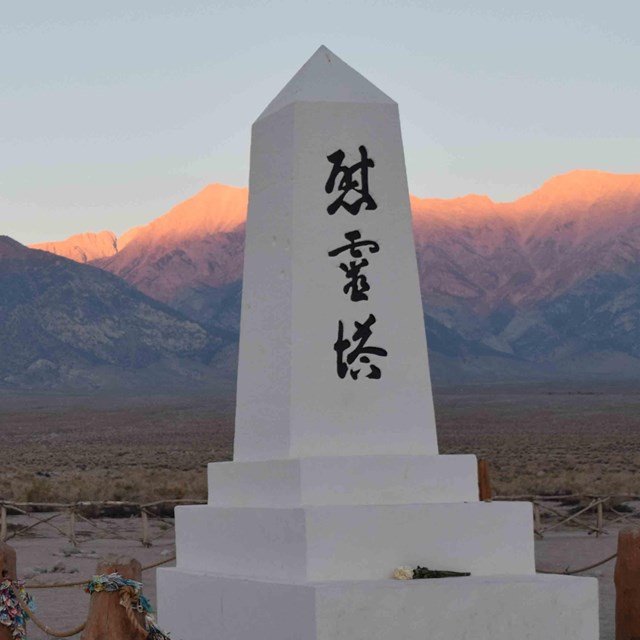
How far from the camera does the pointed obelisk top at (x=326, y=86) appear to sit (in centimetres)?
1079

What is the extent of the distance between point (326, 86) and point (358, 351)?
1.95 metres

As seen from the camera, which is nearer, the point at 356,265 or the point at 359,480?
the point at 359,480

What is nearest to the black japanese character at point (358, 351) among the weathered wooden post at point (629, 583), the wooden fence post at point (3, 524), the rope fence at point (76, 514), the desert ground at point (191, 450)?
the weathered wooden post at point (629, 583)

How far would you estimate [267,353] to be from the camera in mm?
10703

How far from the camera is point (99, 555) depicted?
21.8 metres

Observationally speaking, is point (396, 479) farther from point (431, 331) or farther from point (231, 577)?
point (431, 331)

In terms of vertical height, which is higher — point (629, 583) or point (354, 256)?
point (354, 256)

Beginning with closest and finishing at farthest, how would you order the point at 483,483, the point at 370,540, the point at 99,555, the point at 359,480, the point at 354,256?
the point at 370,540 → the point at 359,480 → the point at 354,256 → the point at 483,483 → the point at 99,555

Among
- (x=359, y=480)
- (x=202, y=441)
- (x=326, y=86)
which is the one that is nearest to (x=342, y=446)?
(x=359, y=480)

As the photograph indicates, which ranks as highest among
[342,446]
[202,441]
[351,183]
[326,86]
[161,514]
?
[326,86]

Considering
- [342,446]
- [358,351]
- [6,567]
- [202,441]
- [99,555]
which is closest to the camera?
[6,567]

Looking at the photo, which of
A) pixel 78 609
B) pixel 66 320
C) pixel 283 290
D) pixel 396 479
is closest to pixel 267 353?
pixel 283 290

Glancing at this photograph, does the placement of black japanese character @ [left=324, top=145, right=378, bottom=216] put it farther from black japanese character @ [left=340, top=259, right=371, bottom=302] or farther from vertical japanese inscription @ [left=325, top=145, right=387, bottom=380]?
black japanese character @ [left=340, top=259, right=371, bottom=302]

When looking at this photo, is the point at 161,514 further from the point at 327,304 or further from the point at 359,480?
the point at 359,480
